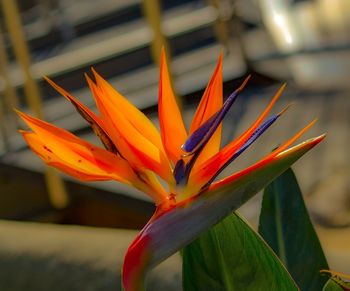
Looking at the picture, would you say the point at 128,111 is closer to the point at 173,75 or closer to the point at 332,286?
the point at 332,286

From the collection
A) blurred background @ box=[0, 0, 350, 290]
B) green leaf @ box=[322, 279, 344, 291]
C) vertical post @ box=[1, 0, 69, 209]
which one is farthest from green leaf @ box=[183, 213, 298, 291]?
vertical post @ box=[1, 0, 69, 209]

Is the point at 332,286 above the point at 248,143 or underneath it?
underneath

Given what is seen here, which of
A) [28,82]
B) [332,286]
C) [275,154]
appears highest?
[28,82]

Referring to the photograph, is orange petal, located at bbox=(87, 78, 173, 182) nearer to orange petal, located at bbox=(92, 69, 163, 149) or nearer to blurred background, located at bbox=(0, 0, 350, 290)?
orange petal, located at bbox=(92, 69, 163, 149)

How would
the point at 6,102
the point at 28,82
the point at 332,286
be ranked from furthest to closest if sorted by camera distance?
the point at 6,102
the point at 28,82
the point at 332,286

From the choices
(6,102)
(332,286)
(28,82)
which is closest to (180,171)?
(332,286)

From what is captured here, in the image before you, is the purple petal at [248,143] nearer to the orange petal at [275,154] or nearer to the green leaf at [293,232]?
the orange petal at [275,154]

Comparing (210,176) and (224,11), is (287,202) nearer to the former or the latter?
(210,176)

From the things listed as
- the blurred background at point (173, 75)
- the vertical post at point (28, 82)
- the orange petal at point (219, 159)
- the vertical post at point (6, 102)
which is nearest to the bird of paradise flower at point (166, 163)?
the orange petal at point (219, 159)
